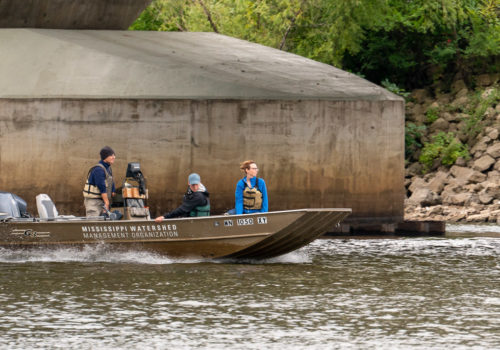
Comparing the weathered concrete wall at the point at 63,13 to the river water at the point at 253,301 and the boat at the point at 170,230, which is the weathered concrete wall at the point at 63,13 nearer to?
the boat at the point at 170,230

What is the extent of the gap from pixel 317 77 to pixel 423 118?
43.0 ft

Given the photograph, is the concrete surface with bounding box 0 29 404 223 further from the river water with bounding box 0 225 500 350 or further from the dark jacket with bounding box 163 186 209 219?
the dark jacket with bounding box 163 186 209 219

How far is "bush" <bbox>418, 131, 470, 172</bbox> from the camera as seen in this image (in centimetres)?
3447

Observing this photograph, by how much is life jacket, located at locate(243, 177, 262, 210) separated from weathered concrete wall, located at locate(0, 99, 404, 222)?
5.27 metres

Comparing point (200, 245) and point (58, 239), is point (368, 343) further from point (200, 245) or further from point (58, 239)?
point (58, 239)

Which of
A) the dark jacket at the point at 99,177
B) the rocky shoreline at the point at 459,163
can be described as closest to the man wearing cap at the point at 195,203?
the dark jacket at the point at 99,177

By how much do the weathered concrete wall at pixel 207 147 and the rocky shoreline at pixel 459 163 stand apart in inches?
233

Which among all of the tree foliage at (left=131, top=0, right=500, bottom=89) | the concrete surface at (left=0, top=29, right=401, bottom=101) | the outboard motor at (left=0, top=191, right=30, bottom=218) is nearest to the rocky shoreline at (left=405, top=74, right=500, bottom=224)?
the tree foliage at (left=131, top=0, right=500, bottom=89)

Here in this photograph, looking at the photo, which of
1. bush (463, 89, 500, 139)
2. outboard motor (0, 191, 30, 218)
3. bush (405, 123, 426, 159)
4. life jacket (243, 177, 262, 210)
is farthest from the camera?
bush (405, 123, 426, 159)

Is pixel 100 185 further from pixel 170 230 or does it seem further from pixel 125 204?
pixel 170 230

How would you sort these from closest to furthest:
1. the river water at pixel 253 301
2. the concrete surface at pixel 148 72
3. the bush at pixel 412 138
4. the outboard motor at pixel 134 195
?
1. the river water at pixel 253 301
2. the outboard motor at pixel 134 195
3. the concrete surface at pixel 148 72
4. the bush at pixel 412 138

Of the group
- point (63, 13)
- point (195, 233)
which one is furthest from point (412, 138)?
point (195, 233)

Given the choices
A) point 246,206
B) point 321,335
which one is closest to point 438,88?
point 246,206

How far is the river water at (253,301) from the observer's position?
436 inches
